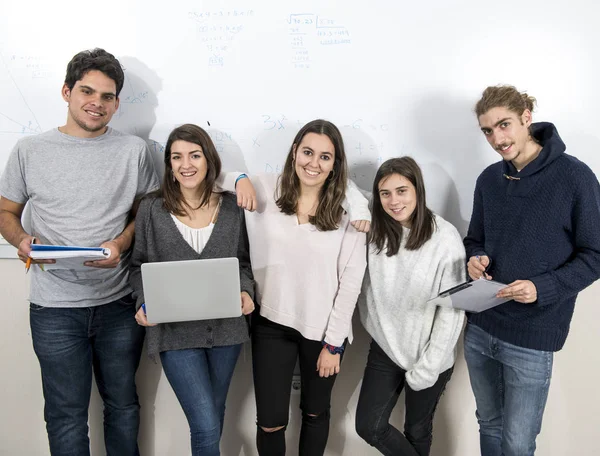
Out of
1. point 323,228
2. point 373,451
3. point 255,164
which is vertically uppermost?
point 255,164

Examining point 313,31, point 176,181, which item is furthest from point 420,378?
point 313,31

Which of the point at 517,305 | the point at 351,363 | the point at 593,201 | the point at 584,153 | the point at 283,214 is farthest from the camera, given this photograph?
the point at 351,363

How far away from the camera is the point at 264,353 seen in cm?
153

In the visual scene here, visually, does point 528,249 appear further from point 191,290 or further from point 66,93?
point 66,93

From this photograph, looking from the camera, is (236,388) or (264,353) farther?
(236,388)

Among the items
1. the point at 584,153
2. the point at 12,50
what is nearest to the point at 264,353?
the point at 584,153

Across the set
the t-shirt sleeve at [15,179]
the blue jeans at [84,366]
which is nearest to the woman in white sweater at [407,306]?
the blue jeans at [84,366]

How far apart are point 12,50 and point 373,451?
7.00ft

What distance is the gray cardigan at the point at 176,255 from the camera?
1.43 meters

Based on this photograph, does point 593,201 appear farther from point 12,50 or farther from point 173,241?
point 12,50

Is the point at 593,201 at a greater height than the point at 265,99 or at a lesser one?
lesser

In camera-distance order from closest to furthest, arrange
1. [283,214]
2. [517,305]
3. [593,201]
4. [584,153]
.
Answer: [593,201], [517,305], [283,214], [584,153]

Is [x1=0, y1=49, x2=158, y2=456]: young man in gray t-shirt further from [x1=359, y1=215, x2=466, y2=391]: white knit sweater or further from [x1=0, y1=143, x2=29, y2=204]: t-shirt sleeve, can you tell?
[x1=359, y1=215, x2=466, y2=391]: white knit sweater

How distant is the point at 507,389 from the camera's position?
1427 millimetres
